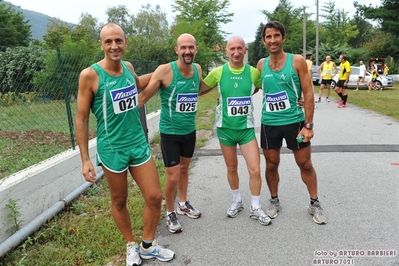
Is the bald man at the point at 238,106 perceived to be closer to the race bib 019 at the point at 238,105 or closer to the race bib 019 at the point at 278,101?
the race bib 019 at the point at 238,105

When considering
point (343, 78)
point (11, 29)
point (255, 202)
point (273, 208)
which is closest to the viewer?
point (255, 202)

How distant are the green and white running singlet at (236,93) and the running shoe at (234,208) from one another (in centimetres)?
96

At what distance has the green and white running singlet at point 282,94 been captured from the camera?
3519 mm

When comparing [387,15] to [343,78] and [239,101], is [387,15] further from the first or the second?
[239,101]

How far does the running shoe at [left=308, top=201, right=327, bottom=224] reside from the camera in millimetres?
3623

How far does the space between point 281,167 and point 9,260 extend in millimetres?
4113

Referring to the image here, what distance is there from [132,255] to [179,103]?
154 centimetres

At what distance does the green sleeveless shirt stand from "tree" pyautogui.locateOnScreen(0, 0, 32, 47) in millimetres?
36982

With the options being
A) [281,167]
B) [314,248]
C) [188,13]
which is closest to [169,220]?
[314,248]

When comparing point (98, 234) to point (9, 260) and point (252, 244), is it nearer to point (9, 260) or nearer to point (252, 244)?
point (9, 260)

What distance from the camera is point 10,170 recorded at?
13.4 feet

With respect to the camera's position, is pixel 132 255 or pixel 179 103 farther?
pixel 179 103

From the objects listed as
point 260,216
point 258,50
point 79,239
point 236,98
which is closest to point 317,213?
point 260,216

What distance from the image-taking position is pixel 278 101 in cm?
358
